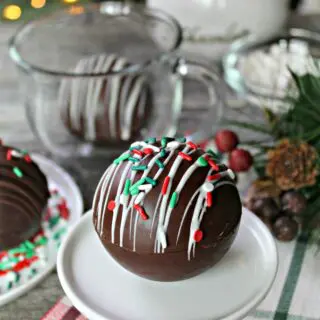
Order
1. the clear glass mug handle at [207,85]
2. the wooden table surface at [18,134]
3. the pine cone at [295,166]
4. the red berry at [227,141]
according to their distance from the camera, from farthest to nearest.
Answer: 1. the clear glass mug handle at [207,85]
2. the red berry at [227,141]
3. the pine cone at [295,166]
4. the wooden table surface at [18,134]

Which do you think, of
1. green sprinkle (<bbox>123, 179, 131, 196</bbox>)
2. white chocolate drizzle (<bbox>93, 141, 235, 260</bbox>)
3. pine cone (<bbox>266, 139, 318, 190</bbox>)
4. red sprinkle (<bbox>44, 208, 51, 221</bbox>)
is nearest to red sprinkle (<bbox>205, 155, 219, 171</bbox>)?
white chocolate drizzle (<bbox>93, 141, 235, 260</bbox>)

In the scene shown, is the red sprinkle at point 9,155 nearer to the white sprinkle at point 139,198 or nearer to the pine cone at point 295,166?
the white sprinkle at point 139,198

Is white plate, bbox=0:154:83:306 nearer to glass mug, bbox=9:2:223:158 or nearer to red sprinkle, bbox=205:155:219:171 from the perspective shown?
glass mug, bbox=9:2:223:158

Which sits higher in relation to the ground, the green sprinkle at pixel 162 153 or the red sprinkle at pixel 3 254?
the green sprinkle at pixel 162 153

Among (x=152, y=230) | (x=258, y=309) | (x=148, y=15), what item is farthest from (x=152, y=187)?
(x=148, y=15)

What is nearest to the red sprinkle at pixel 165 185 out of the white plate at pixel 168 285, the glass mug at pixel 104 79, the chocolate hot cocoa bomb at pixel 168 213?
the chocolate hot cocoa bomb at pixel 168 213

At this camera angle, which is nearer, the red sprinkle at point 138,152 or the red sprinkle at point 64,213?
the red sprinkle at point 138,152
